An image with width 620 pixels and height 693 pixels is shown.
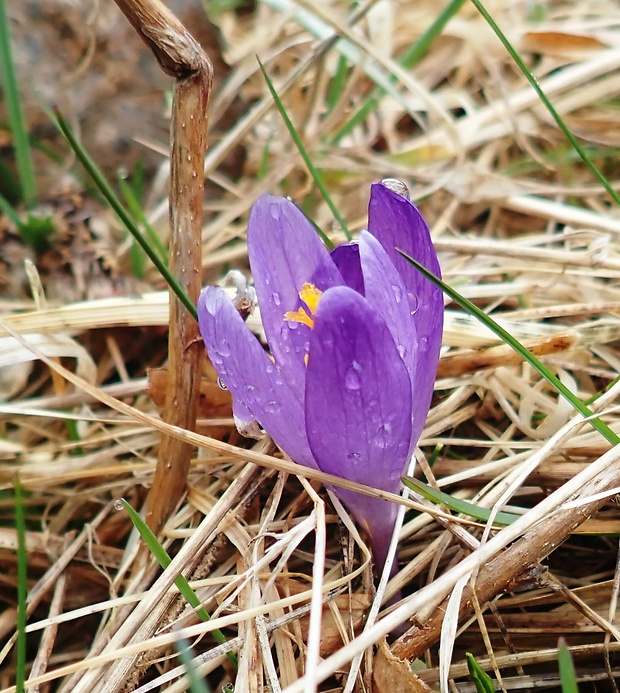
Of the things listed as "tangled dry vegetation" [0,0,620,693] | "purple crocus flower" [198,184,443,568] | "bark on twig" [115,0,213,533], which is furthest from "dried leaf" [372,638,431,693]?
"bark on twig" [115,0,213,533]

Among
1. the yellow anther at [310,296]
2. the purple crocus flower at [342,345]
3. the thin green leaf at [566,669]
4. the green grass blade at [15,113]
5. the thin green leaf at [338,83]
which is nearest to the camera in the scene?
the thin green leaf at [566,669]

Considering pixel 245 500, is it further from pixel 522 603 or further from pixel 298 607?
pixel 522 603

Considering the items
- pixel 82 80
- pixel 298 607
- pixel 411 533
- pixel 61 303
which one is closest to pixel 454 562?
pixel 411 533

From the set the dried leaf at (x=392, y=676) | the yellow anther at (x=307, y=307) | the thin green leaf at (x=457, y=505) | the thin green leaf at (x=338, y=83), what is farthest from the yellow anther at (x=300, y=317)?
the thin green leaf at (x=338, y=83)

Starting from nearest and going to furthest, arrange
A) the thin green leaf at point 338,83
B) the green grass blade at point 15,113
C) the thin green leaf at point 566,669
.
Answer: the thin green leaf at point 566,669 < the green grass blade at point 15,113 < the thin green leaf at point 338,83

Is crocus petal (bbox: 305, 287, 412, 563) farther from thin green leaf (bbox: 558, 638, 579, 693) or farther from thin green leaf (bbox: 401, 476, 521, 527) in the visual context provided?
thin green leaf (bbox: 558, 638, 579, 693)

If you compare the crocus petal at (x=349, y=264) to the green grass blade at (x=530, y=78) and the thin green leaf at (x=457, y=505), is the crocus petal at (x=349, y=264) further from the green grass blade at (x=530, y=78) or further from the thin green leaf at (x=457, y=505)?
the green grass blade at (x=530, y=78)
